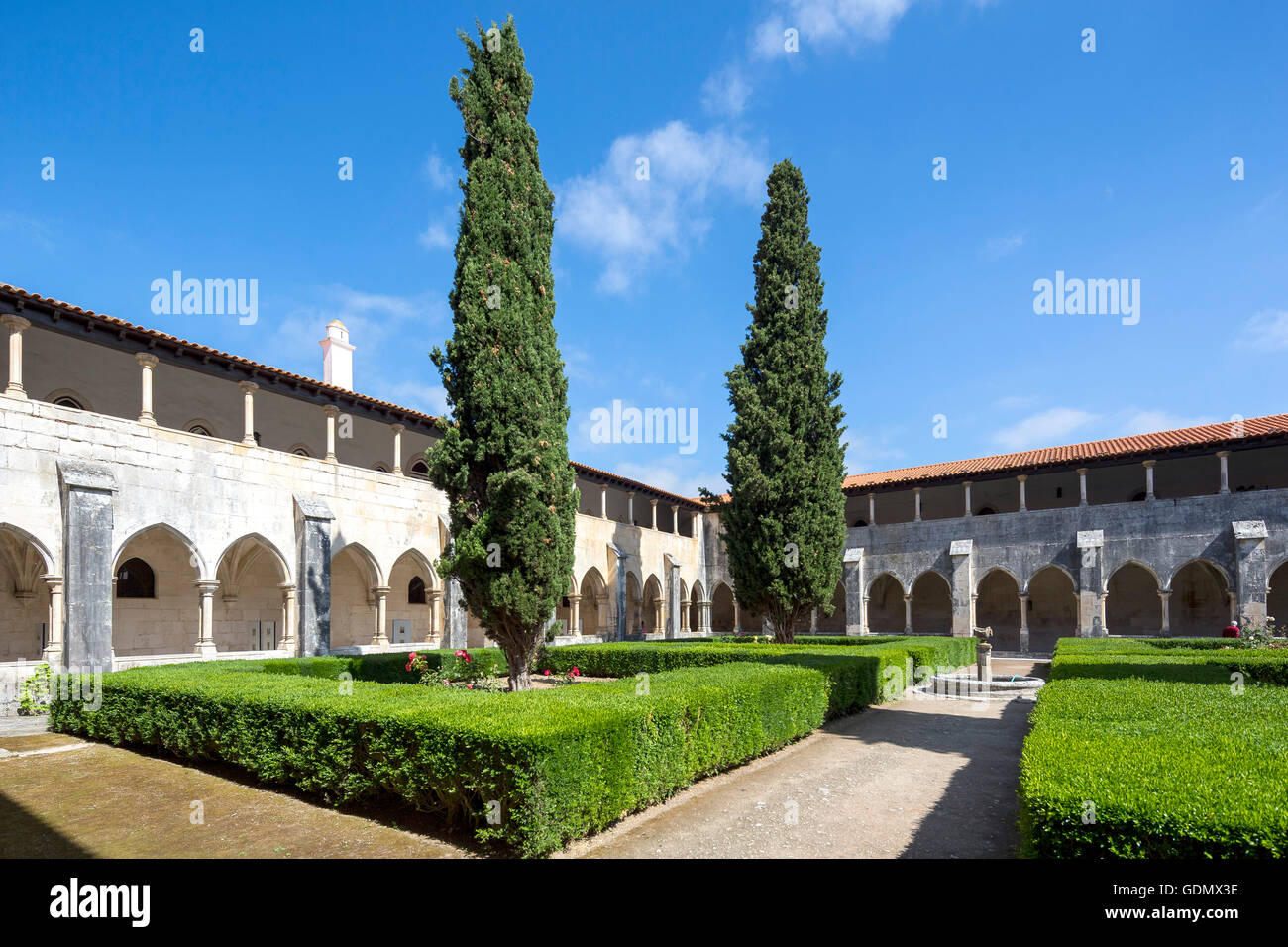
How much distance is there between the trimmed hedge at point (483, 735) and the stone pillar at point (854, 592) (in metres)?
19.3

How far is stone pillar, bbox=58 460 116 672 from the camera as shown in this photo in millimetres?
11656

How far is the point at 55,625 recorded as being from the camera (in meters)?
11.8

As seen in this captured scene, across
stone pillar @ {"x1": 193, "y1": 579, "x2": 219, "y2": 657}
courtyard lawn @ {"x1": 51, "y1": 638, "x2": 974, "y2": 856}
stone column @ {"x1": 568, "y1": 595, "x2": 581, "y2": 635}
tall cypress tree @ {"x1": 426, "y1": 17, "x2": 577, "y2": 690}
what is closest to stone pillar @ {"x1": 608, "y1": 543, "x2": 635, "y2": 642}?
stone column @ {"x1": 568, "y1": 595, "x2": 581, "y2": 635}

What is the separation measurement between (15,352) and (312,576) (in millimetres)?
6798

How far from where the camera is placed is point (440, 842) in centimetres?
569

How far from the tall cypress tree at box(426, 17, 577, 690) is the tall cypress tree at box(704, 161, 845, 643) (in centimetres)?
926

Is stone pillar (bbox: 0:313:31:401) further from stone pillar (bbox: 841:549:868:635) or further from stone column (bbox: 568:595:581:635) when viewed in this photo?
stone pillar (bbox: 841:549:868:635)

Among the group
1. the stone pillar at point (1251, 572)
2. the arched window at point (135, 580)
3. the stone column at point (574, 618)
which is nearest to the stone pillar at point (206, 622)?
the arched window at point (135, 580)

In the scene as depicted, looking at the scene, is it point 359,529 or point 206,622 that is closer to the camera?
point 206,622

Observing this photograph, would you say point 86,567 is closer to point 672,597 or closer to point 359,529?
point 359,529

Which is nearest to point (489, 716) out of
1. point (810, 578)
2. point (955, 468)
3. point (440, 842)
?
point (440, 842)

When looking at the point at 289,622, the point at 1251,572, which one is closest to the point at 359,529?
the point at 289,622
